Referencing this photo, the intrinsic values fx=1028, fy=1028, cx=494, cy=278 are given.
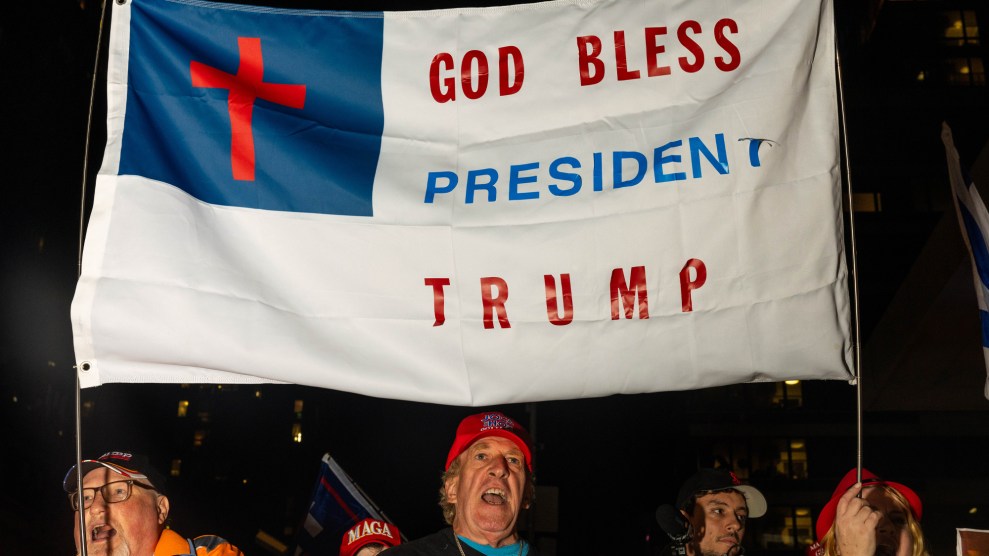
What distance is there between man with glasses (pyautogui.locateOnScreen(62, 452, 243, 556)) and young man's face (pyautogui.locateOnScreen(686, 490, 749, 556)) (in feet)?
7.44

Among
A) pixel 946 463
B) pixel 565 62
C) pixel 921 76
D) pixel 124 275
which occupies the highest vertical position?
pixel 921 76

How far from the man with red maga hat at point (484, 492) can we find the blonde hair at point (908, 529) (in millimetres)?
1285

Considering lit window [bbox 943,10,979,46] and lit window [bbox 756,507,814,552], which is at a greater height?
lit window [bbox 943,10,979,46]

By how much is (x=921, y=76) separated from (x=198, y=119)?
62.7 meters

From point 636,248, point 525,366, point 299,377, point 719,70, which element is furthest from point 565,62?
point 299,377

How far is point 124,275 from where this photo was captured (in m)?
3.82

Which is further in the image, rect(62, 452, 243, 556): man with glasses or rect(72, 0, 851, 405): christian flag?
rect(62, 452, 243, 556): man with glasses

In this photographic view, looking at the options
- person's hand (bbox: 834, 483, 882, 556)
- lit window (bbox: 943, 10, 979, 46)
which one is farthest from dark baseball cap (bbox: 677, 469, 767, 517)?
lit window (bbox: 943, 10, 979, 46)

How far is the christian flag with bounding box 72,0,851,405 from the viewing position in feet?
12.5

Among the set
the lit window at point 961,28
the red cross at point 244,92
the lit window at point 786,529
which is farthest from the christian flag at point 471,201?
the lit window at point 961,28

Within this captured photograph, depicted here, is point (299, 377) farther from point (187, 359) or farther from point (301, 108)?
point (301, 108)

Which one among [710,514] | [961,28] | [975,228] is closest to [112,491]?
[710,514]

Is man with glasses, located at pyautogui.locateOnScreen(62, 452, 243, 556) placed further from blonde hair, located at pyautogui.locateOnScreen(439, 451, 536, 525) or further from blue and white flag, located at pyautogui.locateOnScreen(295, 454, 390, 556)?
blue and white flag, located at pyautogui.locateOnScreen(295, 454, 390, 556)

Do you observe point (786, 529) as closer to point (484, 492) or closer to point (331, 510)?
point (331, 510)
